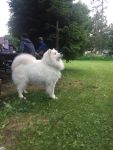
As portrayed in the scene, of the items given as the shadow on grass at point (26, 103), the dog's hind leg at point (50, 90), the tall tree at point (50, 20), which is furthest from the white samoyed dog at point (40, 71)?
the tall tree at point (50, 20)

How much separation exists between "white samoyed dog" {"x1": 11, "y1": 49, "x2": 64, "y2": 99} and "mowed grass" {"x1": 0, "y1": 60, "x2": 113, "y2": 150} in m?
0.48

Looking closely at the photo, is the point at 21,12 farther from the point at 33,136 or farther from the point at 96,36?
the point at 96,36

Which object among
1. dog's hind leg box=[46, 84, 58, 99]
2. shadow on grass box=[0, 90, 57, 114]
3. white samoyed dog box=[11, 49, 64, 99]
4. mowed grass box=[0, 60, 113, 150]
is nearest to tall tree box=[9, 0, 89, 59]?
mowed grass box=[0, 60, 113, 150]

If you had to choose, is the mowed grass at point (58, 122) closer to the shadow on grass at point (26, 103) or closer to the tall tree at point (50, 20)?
the shadow on grass at point (26, 103)

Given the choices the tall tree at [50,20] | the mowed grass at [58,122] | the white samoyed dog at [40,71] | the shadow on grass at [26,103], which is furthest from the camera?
the tall tree at [50,20]

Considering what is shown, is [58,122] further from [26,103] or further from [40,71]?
[40,71]

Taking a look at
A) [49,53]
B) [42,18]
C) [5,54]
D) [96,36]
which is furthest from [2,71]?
[96,36]

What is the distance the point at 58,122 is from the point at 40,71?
2.78m

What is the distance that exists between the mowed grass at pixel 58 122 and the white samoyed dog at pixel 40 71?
482 millimetres

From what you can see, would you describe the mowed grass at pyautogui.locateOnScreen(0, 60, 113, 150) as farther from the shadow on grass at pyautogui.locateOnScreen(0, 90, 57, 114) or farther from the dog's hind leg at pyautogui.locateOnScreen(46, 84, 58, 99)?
the dog's hind leg at pyautogui.locateOnScreen(46, 84, 58, 99)

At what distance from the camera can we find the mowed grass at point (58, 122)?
7211 millimetres

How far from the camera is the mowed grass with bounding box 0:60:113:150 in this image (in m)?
7.21

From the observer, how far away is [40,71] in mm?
11125

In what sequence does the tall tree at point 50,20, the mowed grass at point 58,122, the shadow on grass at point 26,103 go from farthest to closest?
the tall tree at point 50,20
the shadow on grass at point 26,103
the mowed grass at point 58,122
